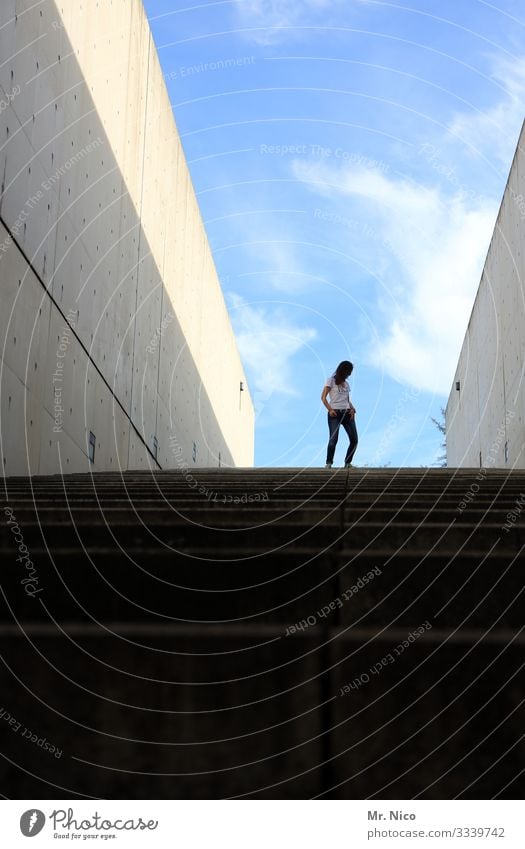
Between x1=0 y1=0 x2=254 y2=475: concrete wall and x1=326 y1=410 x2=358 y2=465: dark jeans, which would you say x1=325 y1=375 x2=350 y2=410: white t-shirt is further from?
x1=0 y1=0 x2=254 y2=475: concrete wall

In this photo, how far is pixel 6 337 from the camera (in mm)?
5625

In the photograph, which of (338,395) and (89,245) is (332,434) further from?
(89,245)

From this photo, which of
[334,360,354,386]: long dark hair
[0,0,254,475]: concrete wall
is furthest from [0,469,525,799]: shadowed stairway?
[334,360,354,386]: long dark hair

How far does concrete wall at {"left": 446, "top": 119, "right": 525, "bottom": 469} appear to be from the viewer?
1028cm

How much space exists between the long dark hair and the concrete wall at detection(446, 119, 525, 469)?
2.46 m

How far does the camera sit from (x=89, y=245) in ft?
26.3

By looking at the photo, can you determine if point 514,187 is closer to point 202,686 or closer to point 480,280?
point 480,280

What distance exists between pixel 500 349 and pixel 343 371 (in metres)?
4.43

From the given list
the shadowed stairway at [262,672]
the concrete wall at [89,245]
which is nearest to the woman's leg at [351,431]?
the concrete wall at [89,245]

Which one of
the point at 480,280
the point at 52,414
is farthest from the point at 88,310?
the point at 480,280

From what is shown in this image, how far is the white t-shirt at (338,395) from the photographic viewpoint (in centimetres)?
875

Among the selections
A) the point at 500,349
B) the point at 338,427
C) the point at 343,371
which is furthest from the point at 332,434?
the point at 500,349

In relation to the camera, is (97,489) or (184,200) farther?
(184,200)
